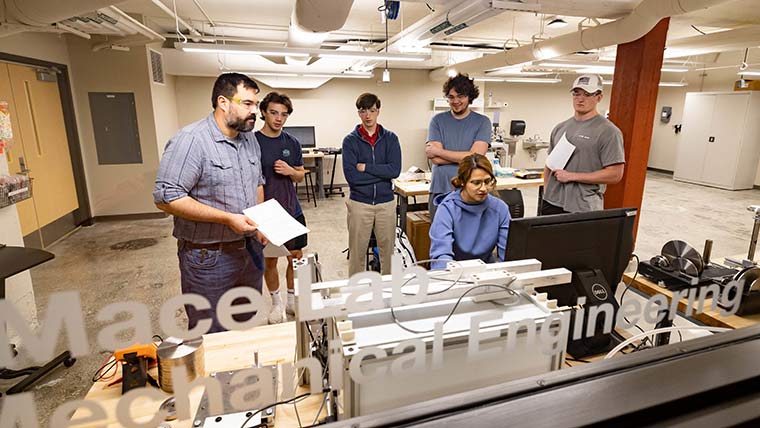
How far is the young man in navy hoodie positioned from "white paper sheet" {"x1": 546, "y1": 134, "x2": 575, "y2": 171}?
103 centimetres

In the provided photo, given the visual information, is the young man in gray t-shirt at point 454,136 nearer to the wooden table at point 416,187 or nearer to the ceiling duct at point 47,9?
the wooden table at point 416,187

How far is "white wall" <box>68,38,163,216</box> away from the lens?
5.12m

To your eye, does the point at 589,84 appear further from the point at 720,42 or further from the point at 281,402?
the point at 720,42

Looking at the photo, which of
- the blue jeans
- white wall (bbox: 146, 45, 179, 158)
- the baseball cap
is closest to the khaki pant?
the blue jeans

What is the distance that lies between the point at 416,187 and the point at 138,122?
153 inches

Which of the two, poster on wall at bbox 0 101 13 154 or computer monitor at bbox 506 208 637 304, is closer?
computer monitor at bbox 506 208 637 304

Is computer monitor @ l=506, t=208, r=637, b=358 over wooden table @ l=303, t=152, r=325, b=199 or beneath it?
over

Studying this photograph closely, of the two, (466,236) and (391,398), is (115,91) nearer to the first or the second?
(466,236)

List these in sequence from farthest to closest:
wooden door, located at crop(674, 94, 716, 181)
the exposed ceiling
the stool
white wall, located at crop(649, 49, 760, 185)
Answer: white wall, located at crop(649, 49, 760, 185)
wooden door, located at crop(674, 94, 716, 181)
the stool
the exposed ceiling

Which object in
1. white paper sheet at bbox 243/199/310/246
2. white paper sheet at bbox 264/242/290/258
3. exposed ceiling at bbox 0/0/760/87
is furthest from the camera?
exposed ceiling at bbox 0/0/760/87

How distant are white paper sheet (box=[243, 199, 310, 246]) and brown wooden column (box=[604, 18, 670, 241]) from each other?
2858 millimetres

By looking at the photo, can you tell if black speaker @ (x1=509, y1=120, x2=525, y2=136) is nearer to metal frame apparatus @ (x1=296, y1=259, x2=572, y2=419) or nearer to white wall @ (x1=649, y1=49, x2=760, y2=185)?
white wall @ (x1=649, y1=49, x2=760, y2=185)

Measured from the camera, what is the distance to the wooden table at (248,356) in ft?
2.70

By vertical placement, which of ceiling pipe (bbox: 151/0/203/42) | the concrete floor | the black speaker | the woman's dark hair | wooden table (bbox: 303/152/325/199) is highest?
ceiling pipe (bbox: 151/0/203/42)
